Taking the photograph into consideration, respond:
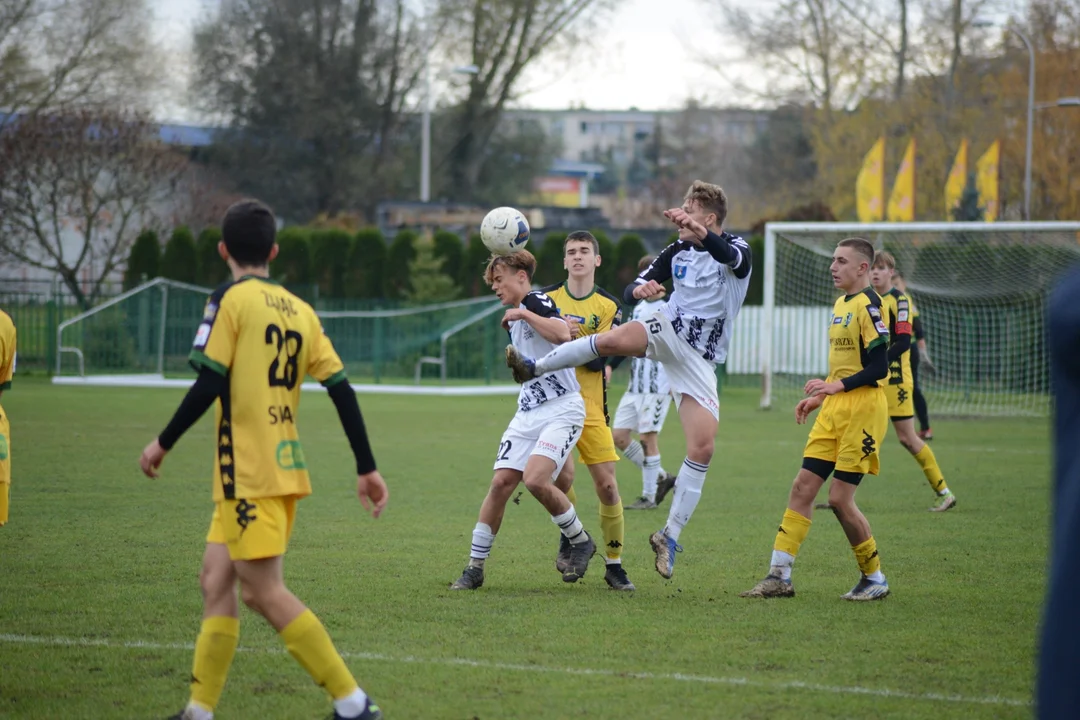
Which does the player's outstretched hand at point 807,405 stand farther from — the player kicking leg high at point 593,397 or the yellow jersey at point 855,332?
the player kicking leg high at point 593,397

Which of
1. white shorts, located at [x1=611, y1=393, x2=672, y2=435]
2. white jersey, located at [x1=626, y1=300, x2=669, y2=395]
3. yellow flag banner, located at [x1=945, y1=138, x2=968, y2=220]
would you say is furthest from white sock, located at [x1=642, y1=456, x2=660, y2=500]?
yellow flag banner, located at [x1=945, y1=138, x2=968, y2=220]

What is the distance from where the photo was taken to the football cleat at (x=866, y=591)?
709 centimetres

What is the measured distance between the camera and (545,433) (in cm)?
728

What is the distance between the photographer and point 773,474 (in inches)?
539

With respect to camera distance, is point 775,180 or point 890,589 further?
point 775,180

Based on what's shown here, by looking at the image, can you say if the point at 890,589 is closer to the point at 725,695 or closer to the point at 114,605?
the point at 725,695

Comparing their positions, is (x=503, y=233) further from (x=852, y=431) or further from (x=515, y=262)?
(x=852, y=431)

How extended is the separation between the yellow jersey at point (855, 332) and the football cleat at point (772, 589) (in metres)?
1.27

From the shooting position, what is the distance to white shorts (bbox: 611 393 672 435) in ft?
39.3

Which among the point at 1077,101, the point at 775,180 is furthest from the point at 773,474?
the point at 775,180

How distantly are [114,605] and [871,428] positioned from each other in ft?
14.7

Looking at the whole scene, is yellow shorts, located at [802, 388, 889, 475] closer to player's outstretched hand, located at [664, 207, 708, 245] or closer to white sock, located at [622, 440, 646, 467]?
player's outstretched hand, located at [664, 207, 708, 245]

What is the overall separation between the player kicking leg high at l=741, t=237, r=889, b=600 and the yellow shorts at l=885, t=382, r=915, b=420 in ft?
15.0

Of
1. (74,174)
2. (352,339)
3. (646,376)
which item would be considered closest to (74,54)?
(74,174)
